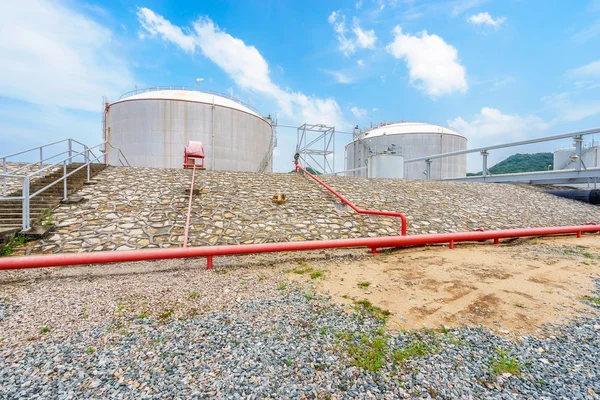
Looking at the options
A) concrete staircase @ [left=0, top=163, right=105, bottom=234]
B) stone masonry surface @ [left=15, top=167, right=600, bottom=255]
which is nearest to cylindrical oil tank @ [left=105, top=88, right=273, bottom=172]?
stone masonry surface @ [left=15, top=167, right=600, bottom=255]

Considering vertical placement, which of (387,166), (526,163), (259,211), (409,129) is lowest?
(259,211)

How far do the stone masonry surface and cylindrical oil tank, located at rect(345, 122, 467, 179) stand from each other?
11.3 meters

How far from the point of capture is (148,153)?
18141 millimetres

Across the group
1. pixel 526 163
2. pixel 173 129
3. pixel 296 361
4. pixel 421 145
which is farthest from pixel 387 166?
pixel 526 163

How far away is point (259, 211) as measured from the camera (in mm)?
8281

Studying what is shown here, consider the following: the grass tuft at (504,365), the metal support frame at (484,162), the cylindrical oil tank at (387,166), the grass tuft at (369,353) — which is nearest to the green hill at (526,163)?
the metal support frame at (484,162)

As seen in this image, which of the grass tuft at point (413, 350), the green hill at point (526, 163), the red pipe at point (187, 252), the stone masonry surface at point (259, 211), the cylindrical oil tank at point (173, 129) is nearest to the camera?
the grass tuft at point (413, 350)

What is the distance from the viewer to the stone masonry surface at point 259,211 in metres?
6.55

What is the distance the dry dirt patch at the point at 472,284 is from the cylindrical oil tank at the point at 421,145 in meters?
18.8

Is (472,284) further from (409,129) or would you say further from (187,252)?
(409,129)

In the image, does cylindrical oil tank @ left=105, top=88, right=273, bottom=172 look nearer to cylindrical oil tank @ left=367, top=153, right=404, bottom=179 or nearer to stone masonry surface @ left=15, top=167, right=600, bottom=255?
stone masonry surface @ left=15, top=167, right=600, bottom=255

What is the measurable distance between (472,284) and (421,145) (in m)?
24.4

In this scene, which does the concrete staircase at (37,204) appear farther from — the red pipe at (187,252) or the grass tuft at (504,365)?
the grass tuft at (504,365)

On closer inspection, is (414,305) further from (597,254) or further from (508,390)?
(597,254)
